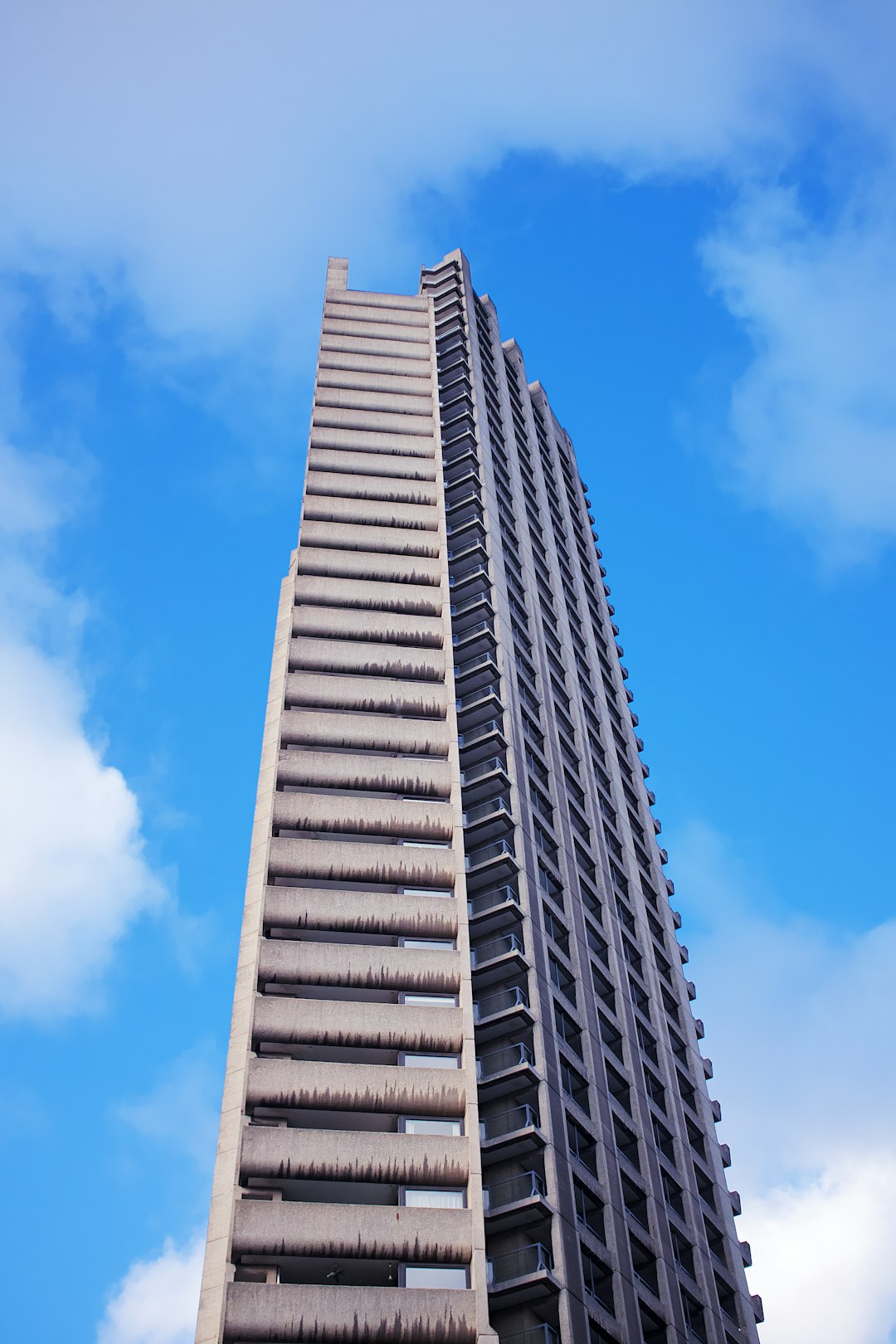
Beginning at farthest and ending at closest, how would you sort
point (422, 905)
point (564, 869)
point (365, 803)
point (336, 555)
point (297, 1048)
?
point (336, 555)
point (564, 869)
point (365, 803)
point (422, 905)
point (297, 1048)

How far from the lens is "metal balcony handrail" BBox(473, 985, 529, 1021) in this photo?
51250 millimetres

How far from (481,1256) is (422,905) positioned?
46.4ft

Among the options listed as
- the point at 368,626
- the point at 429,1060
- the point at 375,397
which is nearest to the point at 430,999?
the point at 429,1060

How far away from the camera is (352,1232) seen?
4216cm

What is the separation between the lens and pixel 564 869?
61.7m

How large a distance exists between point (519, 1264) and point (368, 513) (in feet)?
136

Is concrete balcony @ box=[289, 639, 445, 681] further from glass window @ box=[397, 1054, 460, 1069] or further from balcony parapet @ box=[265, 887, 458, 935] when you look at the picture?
glass window @ box=[397, 1054, 460, 1069]

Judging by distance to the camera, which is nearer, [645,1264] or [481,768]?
[645,1264]

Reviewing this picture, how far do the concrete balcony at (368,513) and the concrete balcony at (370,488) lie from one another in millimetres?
790

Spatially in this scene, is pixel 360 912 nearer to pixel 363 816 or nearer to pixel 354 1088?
pixel 363 816

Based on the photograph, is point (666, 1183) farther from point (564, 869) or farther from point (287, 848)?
point (287, 848)

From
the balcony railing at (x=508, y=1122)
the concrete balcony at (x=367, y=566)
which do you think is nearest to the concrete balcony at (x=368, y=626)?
the concrete balcony at (x=367, y=566)

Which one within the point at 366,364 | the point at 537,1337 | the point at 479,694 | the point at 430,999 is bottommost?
the point at 537,1337

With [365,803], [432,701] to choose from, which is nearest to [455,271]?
[432,701]
